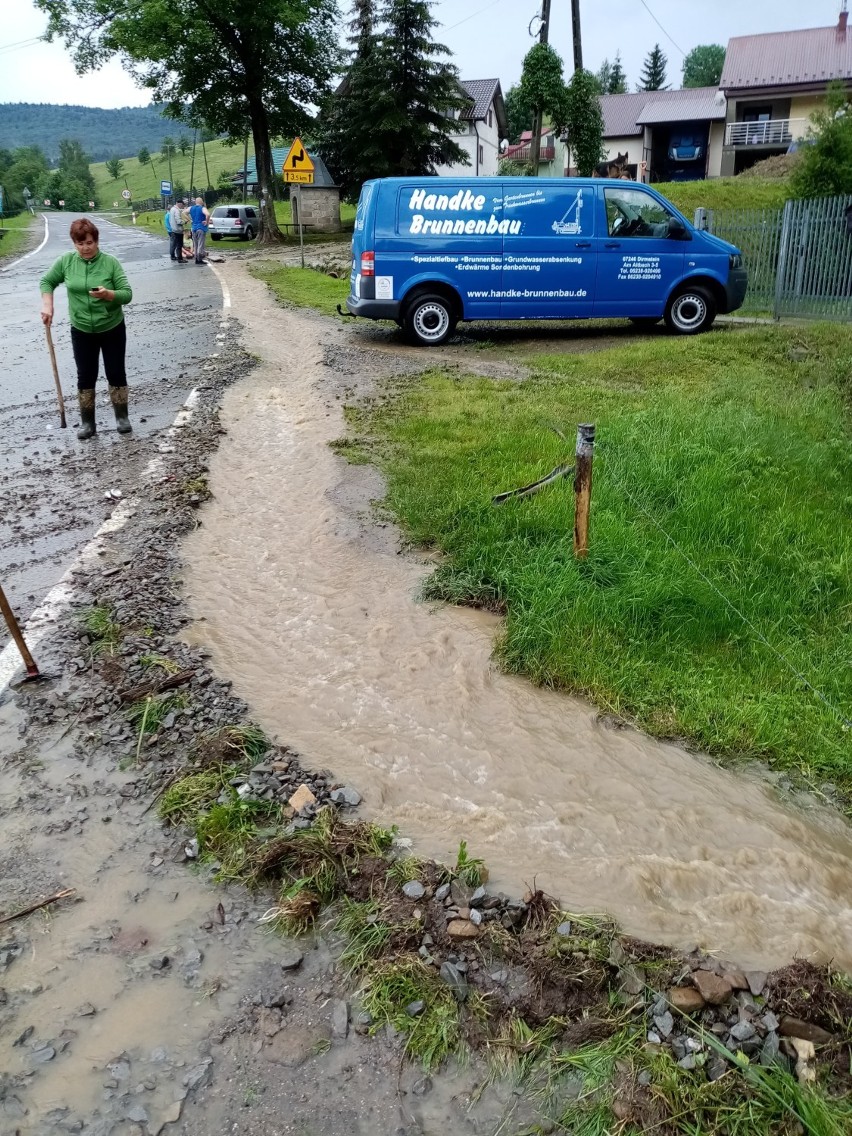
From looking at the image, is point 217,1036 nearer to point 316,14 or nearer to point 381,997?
point 381,997

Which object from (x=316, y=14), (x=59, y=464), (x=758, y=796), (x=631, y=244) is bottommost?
(x=758, y=796)

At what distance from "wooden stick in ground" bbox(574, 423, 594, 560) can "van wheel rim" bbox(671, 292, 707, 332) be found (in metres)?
9.04

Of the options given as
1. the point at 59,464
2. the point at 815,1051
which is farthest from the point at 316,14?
the point at 815,1051

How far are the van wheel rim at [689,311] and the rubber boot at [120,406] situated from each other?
8450mm

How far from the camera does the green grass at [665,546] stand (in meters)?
4.36

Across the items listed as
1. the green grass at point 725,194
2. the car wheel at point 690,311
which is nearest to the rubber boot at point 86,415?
Result: the car wheel at point 690,311

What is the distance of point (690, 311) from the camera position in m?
13.3

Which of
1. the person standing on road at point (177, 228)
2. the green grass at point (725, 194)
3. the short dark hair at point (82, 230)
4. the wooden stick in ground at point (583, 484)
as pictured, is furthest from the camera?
the green grass at point (725, 194)

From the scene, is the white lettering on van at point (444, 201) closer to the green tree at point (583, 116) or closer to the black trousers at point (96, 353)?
the black trousers at point (96, 353)

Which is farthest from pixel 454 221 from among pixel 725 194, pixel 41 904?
pixel 725 194

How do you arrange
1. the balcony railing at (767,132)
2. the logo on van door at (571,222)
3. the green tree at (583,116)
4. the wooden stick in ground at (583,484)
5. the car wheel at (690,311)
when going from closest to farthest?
the wooden stick in ground at (583,484) → the logo on van door at (571,222) → the car wheel at (690,311) → the green tree at (583,116) → the balcony railing at (767,132)

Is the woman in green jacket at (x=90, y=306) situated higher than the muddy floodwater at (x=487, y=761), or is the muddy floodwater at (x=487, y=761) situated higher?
the woman in green jacket at (x=90, y=306)

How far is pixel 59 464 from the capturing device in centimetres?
789

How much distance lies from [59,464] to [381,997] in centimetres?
653
